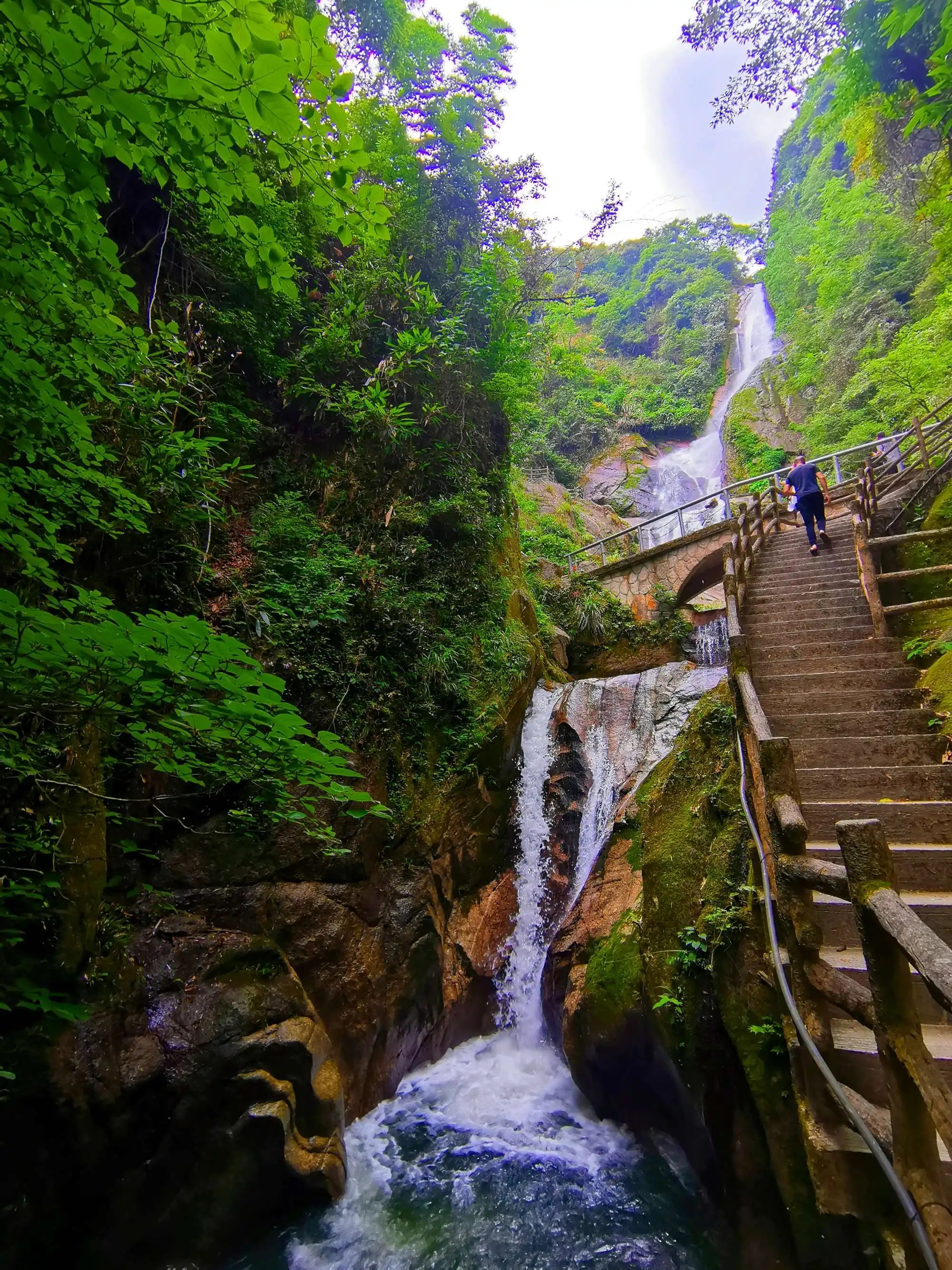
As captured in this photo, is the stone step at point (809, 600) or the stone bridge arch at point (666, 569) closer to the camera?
the stone step at point (809, 600)

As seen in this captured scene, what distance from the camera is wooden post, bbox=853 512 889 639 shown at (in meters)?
6.01

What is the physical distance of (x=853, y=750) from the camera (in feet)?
15.3

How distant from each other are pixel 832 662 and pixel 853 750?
1.55 m

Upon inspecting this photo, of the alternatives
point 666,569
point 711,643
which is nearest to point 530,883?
point 711,643

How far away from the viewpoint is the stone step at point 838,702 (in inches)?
199

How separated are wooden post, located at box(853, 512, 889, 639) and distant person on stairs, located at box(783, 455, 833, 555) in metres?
1.66

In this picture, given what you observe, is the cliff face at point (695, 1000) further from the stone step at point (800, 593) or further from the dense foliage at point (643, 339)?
the dense foliage at point (643, 339)

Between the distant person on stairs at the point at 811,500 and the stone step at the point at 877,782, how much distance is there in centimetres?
514

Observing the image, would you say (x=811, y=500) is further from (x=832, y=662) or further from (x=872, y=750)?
(x=872, y=750)

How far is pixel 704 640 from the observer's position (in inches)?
478

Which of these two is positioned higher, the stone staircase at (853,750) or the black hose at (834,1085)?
the stone staircase at (853,750)

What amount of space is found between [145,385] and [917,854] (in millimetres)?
6530

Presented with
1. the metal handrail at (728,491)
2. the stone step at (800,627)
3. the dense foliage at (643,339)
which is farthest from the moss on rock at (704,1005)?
the dense foliage at (643,339)

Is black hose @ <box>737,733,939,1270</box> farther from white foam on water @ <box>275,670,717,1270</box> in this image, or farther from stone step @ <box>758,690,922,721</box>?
white foam on water @ <box>275,670,717,1270</box>
